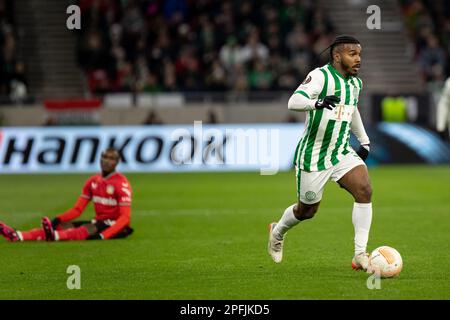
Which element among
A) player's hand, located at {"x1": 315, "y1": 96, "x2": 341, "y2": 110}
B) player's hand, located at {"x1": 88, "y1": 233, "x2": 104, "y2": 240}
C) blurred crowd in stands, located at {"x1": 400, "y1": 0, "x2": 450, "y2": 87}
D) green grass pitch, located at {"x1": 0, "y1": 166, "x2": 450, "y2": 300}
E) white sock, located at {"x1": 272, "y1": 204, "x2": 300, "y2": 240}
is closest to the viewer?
green grass pitch, located at {"x1": 0, "y1": 166, "x2": 450, "y2": 300}

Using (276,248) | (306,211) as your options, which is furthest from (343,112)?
(276,248)

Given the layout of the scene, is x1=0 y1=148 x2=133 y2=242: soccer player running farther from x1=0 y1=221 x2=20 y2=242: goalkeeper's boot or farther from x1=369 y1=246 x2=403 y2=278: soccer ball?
x1=369 y1=246 x2=403 y2=278: soccer ball

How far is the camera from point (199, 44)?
27.6 meters

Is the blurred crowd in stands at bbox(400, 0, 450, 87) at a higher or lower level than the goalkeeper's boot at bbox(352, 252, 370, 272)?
higher

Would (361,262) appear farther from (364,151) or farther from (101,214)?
(101,214)

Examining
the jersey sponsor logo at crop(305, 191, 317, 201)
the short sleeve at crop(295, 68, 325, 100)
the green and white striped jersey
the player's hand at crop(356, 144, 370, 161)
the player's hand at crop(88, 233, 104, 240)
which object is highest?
the short sleeve at crop(295, 68, 325, 100)

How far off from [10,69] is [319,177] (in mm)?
18073

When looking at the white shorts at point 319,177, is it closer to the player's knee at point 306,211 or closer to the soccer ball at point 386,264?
the player's knee at point 306,211

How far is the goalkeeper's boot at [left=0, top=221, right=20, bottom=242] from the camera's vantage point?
12297 mm

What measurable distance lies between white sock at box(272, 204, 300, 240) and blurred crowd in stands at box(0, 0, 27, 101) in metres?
16.1

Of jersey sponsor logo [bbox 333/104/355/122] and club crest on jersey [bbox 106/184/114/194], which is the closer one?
jersey sponsor logo [bbox 333/104/355/122]

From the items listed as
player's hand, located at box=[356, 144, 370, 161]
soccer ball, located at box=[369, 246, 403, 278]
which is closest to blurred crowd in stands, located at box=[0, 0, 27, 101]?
player's hand, located at box=[356, 144, 370, 161]

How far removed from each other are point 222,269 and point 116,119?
15.8 m

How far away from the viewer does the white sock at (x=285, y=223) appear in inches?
400
